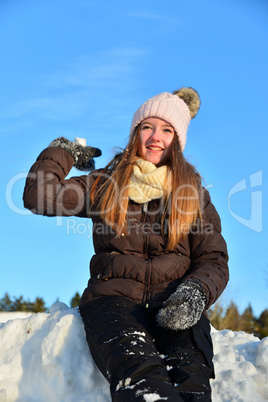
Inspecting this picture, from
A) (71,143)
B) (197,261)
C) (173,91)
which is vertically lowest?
(197,261)

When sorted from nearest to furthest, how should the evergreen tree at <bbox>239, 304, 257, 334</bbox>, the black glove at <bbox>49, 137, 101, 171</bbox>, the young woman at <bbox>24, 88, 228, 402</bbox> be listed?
the young woman at <bbox>24, 88, 228, 402</bbox>
the black glove at <bbox>49, 137, 101, 171</bbox>
the evergreen tree at <bbox>239, 304, 257, 334</bbox>

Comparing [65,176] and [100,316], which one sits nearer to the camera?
[100,316]

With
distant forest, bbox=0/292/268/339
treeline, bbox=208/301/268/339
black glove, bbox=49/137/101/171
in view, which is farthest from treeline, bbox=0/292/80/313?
black glove, bbox=49/137/101/171

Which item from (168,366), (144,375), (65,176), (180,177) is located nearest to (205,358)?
(168,366)

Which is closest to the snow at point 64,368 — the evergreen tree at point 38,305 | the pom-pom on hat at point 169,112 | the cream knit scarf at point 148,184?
the cream knit scarf at point 148,184

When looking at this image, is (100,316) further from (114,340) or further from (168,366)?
(168,366)

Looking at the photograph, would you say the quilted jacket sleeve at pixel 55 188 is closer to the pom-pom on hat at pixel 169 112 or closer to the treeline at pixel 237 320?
the pom-pom on hat at pixel 169 112

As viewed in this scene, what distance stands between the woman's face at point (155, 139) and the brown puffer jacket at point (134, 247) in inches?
16.5

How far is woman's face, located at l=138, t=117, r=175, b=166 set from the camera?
3.76m

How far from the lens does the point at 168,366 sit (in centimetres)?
281

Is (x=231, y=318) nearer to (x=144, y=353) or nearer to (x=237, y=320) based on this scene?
(x=237, y=320)

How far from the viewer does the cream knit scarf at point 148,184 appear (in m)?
3.51

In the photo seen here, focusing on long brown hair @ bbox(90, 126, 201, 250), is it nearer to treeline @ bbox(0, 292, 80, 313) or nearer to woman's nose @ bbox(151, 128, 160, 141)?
woman's nose @ bbox(151, 128, 160, 141)

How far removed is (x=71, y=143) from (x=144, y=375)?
6.34 ft
